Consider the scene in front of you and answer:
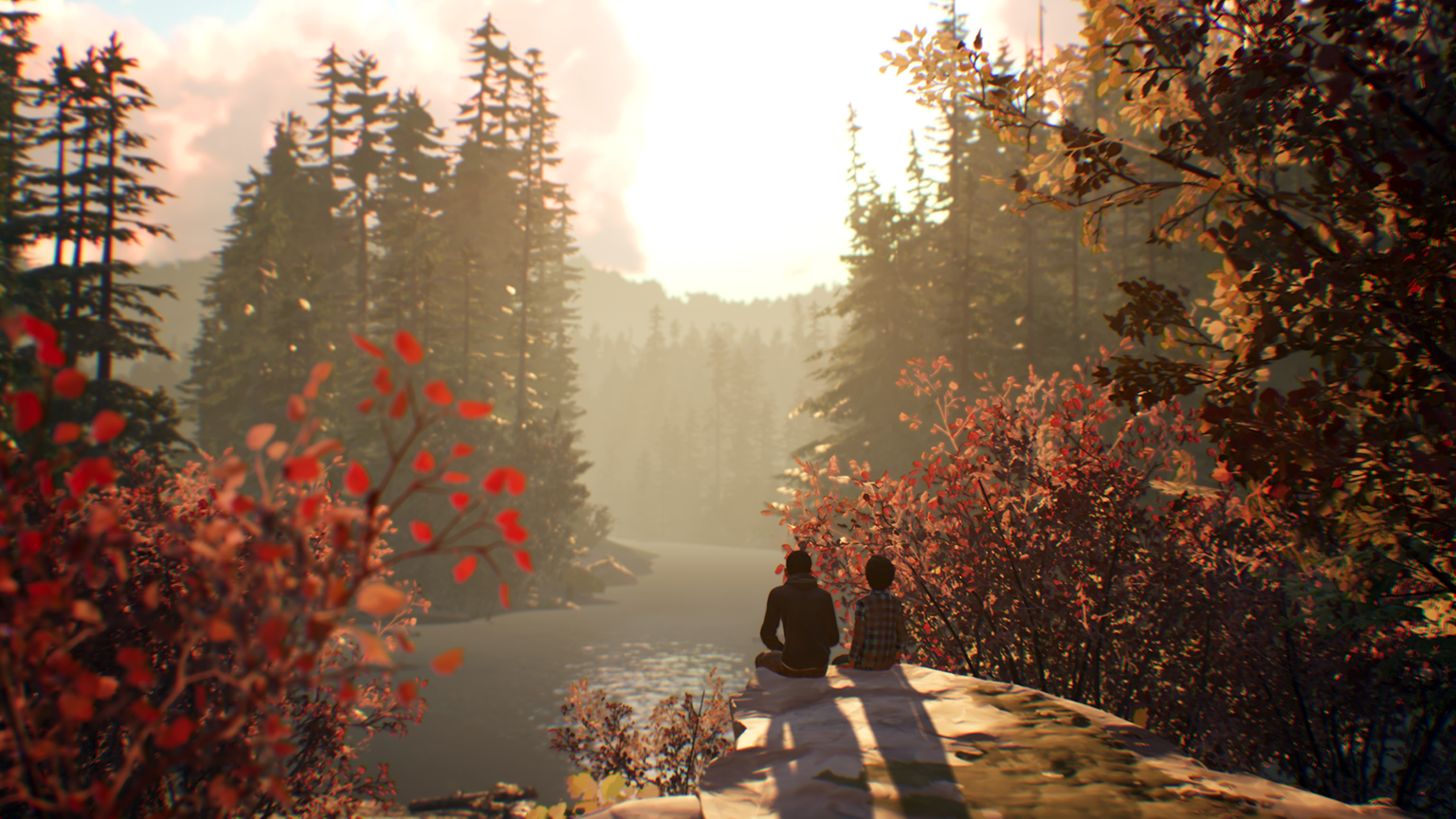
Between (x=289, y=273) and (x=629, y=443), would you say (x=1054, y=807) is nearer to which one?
(x=289, y=273)

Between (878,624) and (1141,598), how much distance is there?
90.1 inches

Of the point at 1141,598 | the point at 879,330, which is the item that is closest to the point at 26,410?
the point at 1141,598

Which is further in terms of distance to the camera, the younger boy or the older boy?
the younger boy

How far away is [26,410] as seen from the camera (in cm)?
160

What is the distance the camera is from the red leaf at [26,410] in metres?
1.57

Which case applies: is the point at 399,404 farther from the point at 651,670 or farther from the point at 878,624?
the point at 651,670

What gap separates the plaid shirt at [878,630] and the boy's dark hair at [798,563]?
53cm

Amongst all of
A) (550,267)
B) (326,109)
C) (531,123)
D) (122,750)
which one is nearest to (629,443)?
(550,267)

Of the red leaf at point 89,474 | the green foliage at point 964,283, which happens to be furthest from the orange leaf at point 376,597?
the green foliage at point 964,283

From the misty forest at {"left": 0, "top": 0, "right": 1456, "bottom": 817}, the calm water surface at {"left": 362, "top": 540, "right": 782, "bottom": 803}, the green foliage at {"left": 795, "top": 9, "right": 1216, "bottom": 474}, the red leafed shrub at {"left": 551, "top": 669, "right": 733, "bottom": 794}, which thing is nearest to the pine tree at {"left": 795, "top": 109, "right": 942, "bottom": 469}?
the green foliage at {"left": 795, "top": 9, "right": 1216, "bottom": 474}

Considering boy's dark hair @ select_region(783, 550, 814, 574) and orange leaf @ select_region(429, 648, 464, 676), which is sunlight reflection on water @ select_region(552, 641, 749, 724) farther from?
orange leaf @ select_region(429, 648, 464, 676)

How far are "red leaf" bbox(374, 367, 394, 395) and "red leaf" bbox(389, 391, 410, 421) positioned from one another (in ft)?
0.13

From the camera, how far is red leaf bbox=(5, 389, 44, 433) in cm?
157

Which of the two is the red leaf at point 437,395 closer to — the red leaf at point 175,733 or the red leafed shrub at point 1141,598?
the red leaf at point 175,733
